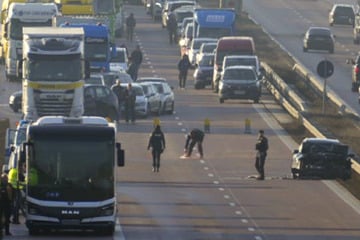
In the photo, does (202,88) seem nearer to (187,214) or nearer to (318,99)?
(318,99)

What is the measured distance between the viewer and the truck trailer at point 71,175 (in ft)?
108

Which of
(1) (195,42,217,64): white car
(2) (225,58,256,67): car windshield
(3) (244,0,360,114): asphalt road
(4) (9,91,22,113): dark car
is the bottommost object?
(3) (244,0,360,114): asphalt road

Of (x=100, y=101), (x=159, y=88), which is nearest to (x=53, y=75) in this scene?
(x=100, y=101)

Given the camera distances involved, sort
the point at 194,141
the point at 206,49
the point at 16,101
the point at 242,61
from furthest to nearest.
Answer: the point at 206,49 → the point at 242,61 → the point at 16,101 → the point at 194,141

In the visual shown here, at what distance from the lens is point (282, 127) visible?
Result: 57.2 metres

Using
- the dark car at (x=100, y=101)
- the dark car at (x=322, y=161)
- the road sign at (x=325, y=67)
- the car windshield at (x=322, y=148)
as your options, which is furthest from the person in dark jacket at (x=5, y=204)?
the road sign at (x=325, y=67)

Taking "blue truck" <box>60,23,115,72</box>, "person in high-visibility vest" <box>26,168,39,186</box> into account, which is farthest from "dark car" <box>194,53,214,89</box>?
"person in high-visibility vest" <box>26,168,39,186</box>

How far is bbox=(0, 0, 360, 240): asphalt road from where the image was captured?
3469 cm

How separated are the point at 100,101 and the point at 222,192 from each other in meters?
15.2

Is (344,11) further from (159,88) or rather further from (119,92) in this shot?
(119,92)

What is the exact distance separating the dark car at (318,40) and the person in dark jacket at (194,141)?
36325 millimetres

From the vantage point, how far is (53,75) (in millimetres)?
52500

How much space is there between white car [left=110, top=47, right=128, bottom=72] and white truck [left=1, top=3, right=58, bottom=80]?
11.2 feet

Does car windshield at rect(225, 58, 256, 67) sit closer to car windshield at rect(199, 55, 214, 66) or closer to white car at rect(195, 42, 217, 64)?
car windshield at rect(199, 55, 214, 66)
